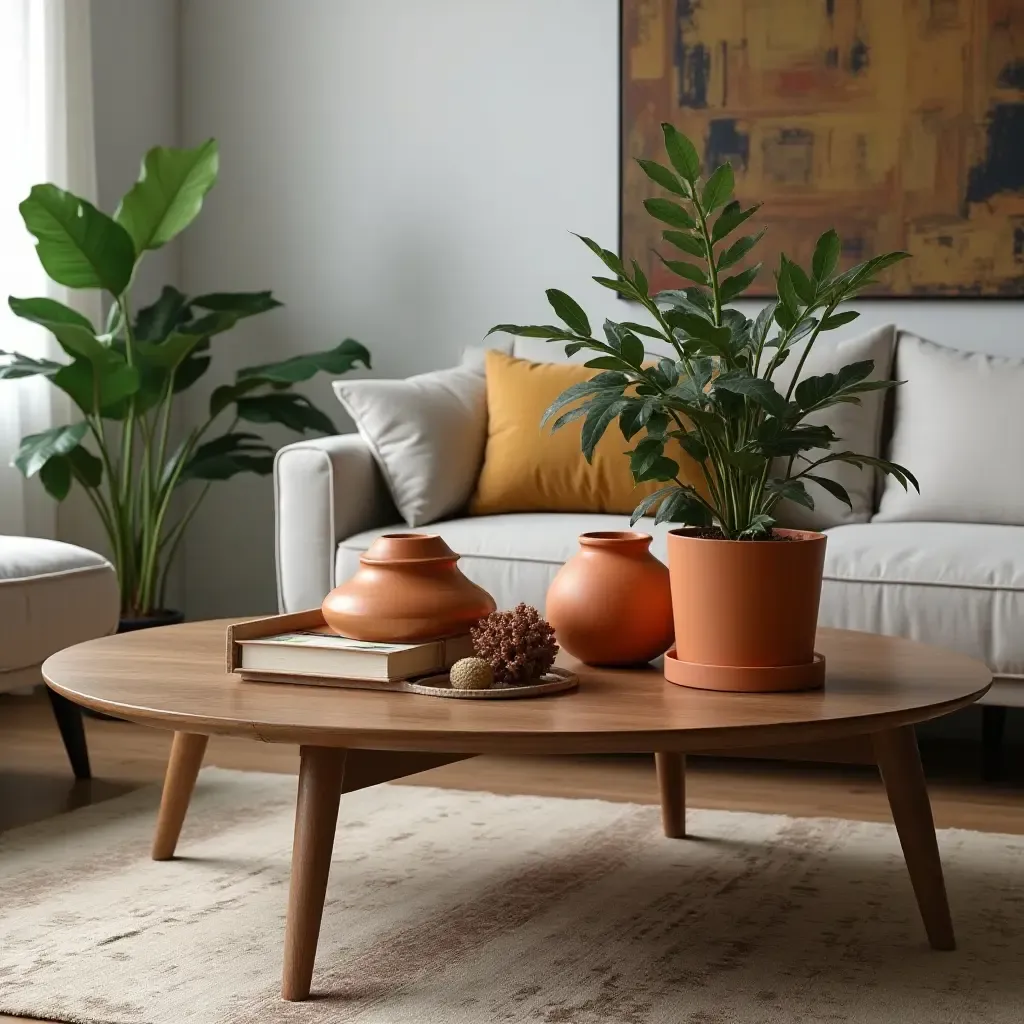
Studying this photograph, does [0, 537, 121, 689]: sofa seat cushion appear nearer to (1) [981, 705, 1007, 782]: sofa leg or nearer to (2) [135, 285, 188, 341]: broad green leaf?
(2) [135, 285, 188, 341]: broad green leaf

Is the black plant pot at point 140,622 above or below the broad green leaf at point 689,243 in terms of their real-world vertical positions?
below

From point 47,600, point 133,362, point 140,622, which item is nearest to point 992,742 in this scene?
point 47,600

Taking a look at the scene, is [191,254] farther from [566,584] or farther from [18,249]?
[566,584]

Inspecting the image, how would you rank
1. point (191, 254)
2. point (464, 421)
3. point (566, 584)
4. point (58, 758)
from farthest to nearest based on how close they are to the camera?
point (191, 254)
point (464, 421)
point (58, 758)
point (566, 584)

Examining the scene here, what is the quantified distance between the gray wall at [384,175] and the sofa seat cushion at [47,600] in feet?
4.87

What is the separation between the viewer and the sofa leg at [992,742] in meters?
2.98

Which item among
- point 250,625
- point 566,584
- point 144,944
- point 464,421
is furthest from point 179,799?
point 464,421

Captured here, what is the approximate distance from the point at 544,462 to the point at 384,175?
1200 millimetres

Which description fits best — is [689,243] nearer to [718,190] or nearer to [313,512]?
[718,190]

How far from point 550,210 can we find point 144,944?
2.53 metres

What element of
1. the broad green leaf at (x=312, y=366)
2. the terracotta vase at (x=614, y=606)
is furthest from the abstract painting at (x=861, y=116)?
the terracotta vase at (x=614, y=606)

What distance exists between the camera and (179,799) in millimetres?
2375

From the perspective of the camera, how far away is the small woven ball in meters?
1.81

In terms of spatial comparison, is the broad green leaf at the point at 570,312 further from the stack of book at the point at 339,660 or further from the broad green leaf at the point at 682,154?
the stack of book at the point at 339,660
